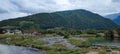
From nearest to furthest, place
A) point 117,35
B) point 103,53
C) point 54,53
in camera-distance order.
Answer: point 103,53 → point 54,53 → point 117,35

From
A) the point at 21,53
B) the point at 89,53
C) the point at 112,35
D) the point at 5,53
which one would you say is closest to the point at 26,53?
the point at 21,53

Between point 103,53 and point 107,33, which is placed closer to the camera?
point 103,53

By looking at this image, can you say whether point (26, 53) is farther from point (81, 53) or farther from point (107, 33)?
point (107, 33)

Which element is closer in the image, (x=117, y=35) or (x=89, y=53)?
(x=89, y=53)

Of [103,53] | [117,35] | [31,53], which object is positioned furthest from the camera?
[117,35]

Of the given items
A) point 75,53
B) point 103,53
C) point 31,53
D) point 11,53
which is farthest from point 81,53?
point 11,53

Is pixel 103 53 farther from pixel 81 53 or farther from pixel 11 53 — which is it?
pixel 11 53

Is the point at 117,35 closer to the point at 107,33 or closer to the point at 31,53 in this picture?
the point at 107,33

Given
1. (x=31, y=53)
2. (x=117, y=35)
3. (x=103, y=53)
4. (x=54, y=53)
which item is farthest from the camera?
(x=117, y=35)
